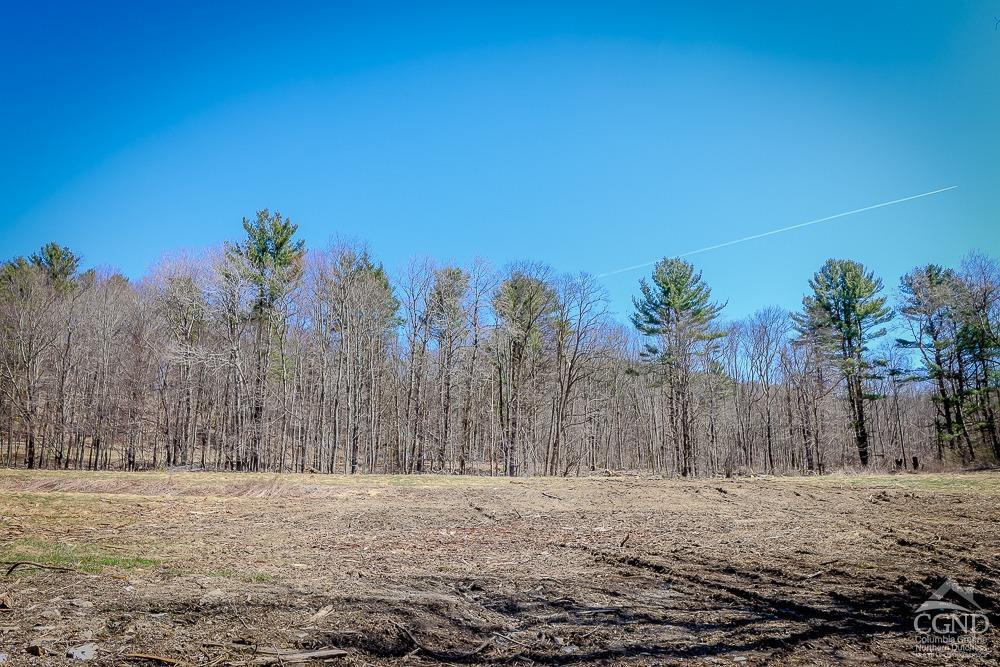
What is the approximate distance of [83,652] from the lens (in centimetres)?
333

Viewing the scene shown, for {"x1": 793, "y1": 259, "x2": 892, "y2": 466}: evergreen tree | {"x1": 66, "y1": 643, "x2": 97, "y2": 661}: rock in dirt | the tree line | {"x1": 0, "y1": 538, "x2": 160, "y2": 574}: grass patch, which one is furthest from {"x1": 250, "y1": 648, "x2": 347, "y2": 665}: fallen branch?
{"x1": 793, "y1": 259, "x2": 892, "y2": 466}: evergreen tree

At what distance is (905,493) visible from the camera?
44.1 ft

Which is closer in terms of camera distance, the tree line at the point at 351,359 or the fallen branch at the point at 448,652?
the fallen branch at the point at 448,652

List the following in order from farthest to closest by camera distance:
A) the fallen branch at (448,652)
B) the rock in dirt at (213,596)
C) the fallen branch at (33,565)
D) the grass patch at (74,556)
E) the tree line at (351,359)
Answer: the tree line at (351,359)
the grass patch at (74,556)
the fallen branch at (33,565)
the rock in dirt at (213,596)
the fallen branch at (448,652)

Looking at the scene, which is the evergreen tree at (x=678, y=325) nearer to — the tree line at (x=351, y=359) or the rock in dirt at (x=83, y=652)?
the tree line at (x=351, y=359)

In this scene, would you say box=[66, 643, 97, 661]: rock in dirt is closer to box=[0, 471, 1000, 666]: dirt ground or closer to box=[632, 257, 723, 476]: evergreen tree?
box=[0, 471, 1000, 666]: dirt ground

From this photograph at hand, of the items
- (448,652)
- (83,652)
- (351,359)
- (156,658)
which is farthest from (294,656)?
(351,359)

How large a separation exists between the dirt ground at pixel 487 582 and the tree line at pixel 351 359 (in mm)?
16347

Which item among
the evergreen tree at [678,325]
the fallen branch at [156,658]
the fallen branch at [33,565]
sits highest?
the evergreen tree at [678,325]

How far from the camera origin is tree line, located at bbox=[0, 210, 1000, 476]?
87.8ft

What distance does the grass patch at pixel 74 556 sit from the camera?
576 centimetres

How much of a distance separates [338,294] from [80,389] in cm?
1485

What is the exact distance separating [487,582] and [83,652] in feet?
11.5

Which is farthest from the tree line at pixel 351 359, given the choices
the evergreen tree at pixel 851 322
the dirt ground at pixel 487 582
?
the dirt ground at pixel 487 582
